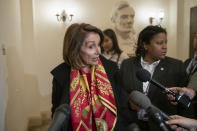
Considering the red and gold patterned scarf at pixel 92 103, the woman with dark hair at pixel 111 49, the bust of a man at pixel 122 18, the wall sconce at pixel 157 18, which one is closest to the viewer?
the red and gold patterned scarf at pixel 92 103

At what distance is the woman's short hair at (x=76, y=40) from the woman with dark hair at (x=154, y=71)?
20.1 inches

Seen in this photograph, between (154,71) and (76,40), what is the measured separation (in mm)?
689

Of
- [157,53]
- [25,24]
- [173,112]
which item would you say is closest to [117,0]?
[25,24]

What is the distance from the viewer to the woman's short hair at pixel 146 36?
1.56m

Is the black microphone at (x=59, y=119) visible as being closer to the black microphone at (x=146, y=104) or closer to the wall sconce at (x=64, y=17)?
the black microphone at (x=146, y=104)

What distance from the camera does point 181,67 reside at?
1.44 m

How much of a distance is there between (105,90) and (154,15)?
146 inches

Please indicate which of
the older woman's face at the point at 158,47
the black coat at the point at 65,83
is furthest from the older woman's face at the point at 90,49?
the older woman's face at the point at 158,47

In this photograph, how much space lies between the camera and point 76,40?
108 cm

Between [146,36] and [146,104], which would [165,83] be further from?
[146,104]

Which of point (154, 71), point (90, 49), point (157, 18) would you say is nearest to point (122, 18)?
point (157, 18)

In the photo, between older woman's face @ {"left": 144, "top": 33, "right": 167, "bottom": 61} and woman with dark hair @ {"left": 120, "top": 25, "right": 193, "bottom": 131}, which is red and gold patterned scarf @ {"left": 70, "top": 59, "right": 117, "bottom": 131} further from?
older woman's face @ {"left": 144, "top": 33, "right": 167, "bottom": 61}

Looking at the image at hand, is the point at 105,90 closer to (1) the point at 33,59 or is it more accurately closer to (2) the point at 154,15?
(1) the point at 33,59

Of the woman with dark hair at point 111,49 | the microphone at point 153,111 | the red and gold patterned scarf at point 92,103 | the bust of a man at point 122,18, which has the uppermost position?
the bust of a man at point 122,18
